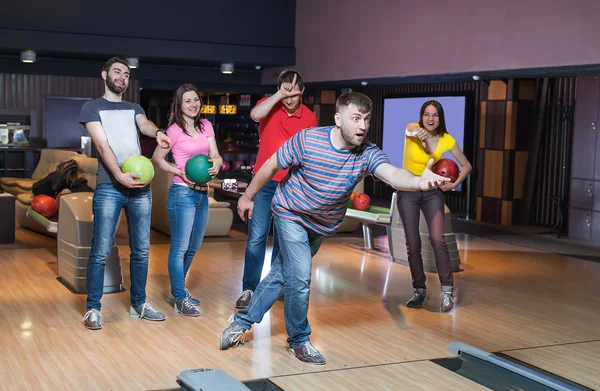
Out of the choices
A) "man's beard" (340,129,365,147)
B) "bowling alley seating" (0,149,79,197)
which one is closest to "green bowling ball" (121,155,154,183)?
"man's beard" (340,129,365,147)

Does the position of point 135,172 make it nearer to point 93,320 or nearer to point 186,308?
point 93,320

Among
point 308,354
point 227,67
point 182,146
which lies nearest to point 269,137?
point 182,146

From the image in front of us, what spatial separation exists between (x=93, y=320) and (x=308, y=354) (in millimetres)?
1402

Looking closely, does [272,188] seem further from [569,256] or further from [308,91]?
[308,91]

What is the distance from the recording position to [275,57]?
43.8 ft

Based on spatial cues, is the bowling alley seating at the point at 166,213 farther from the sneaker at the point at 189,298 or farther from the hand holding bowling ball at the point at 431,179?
the hand holding bowling ball at the point at 431,179

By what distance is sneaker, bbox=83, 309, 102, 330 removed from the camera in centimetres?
468

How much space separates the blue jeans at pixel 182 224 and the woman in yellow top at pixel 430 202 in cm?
141

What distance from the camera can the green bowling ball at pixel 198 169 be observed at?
474 cm

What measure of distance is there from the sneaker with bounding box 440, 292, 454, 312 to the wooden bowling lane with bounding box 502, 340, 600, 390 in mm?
889

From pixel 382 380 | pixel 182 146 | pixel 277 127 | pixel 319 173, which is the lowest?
pixel 382 380

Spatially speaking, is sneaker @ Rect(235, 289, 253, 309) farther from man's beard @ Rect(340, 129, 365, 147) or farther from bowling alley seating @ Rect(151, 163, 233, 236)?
bowling alley seating @ Rect(151, 163, 233, 236)

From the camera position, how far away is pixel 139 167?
4.46 m

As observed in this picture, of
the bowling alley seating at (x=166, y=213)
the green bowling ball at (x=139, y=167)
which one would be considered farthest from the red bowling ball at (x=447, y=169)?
the bowling alley seating at (x=166, y=213)
